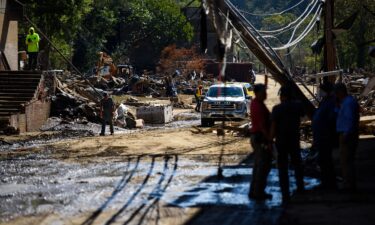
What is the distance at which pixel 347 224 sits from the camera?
9188 millimetres

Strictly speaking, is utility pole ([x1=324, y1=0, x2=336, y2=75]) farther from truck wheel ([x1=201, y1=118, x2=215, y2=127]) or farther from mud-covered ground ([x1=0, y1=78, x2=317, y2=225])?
truck wheel ([x1=201, y1=118, x2=215, y2=127])

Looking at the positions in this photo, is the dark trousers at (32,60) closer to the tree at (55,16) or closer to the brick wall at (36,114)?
the brick wall at (36,114)

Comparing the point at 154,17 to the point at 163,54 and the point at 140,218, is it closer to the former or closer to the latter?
the point at 163,54

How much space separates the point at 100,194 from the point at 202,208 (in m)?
2.36

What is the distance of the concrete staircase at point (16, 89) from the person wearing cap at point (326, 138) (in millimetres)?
16026

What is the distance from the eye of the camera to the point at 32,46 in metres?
29.7

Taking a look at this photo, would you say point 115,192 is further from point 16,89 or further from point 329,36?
point 16,89

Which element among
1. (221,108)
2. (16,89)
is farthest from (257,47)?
(16,89)

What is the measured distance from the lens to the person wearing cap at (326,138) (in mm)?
11812

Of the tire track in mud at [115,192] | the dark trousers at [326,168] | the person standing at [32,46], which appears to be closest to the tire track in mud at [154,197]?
the tire track in mud at [115,192]

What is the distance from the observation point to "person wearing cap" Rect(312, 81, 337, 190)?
38.8ft

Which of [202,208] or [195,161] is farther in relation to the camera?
[195,161]

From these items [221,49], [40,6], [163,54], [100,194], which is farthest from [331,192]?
[163,54]

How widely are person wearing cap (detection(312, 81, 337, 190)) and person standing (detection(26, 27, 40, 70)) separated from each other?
19755 mm
